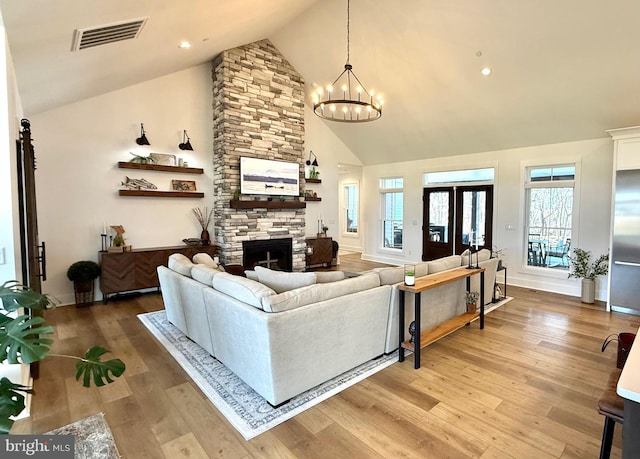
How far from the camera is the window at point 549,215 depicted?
611 centimetres

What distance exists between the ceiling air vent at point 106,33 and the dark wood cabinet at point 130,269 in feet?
10.4

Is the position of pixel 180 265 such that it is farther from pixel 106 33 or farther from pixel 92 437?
pixel 106 33

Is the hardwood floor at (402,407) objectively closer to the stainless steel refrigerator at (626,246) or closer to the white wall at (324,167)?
the stainless steel refrigerator at (626,246)

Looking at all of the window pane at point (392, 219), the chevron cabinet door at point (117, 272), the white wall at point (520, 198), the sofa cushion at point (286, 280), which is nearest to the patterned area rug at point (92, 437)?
the sofa cushion at point (286, 280)

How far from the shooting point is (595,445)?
2.14 m

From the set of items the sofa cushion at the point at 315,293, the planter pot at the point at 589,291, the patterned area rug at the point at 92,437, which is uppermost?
the sofa cushion at the point at 315,293

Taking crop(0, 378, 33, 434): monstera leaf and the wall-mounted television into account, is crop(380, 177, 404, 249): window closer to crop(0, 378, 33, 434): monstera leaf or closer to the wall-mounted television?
the wall-mounted television

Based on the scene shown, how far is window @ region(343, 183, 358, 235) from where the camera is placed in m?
11.3

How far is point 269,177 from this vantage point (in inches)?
270

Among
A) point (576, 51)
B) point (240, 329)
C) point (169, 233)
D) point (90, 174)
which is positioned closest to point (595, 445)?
point (240, 329)

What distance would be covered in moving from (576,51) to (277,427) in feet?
18.4

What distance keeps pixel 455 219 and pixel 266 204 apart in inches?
170

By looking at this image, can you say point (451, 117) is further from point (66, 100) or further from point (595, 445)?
point (66, 100)

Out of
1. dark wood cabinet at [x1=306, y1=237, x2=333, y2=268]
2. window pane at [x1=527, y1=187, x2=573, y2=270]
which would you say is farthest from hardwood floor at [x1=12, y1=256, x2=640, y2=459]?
dark wood cabinet at [x1=306, y1=237, x2=333, y2=268]
